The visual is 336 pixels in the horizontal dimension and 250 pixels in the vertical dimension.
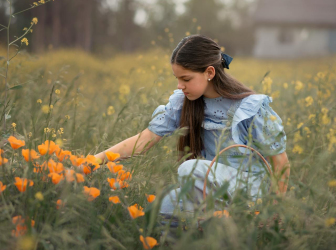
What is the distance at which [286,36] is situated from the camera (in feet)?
74.7

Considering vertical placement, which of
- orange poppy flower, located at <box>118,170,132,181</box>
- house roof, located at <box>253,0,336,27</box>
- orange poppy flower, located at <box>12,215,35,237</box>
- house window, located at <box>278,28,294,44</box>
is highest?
house roof, located at <box>253,0,336,27</box>

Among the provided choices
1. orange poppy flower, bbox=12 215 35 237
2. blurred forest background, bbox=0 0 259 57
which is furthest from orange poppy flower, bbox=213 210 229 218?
blurred forest background, bbox=0 0 259 57

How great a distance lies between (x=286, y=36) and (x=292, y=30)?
686 mm

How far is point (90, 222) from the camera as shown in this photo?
131 cm

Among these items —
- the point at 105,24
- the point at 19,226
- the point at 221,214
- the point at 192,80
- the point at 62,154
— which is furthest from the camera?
the point at 105,24

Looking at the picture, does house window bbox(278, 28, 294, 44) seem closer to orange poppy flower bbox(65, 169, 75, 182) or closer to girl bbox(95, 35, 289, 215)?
girl bbox(95, 35, 289, 215)

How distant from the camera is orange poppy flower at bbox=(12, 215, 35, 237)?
1171 millimetres

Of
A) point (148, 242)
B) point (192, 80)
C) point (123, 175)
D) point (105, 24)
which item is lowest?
point (148, 242)

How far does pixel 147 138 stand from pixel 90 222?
842mm

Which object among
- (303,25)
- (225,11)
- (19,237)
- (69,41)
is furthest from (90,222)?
(225,11)

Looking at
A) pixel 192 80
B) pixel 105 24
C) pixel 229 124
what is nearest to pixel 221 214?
pixel 229 124

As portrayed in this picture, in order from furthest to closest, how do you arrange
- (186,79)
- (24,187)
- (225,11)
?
1. (225,11)
2. (186,79)
3. (24,187)

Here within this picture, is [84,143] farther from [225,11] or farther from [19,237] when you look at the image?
[225,11]

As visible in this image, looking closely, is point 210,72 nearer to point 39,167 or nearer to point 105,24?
point 39,167
